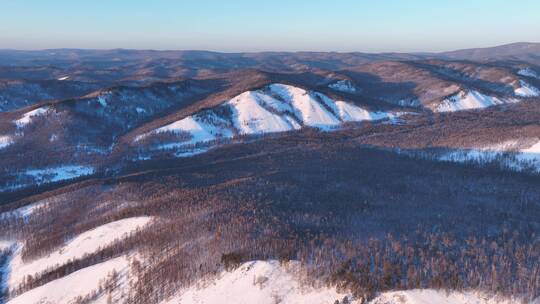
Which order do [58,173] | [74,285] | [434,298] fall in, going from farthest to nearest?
[58,173], [74,285], [434,298]

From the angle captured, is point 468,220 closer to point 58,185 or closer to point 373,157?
point 373,157

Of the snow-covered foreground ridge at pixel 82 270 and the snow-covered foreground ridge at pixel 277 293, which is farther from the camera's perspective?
the snow-covered foreground ridge at pixel 82 270

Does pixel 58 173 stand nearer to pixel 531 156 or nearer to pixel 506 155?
pixel 506 155

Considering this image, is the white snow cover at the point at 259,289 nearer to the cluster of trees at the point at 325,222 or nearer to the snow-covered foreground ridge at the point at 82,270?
the cluster of trees at the point at 325,222

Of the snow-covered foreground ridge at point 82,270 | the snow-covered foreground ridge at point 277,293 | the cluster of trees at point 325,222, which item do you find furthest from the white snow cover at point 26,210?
the snow-covered foreground ridge at point 277,293

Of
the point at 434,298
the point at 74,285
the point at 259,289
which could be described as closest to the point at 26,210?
the point at 74,285

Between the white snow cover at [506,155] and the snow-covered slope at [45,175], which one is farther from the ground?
the white snow cover at [506,155]

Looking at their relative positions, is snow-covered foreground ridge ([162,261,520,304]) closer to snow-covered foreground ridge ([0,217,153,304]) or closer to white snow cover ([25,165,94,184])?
snow-covered foreground ridge ([0,217,153,304])
